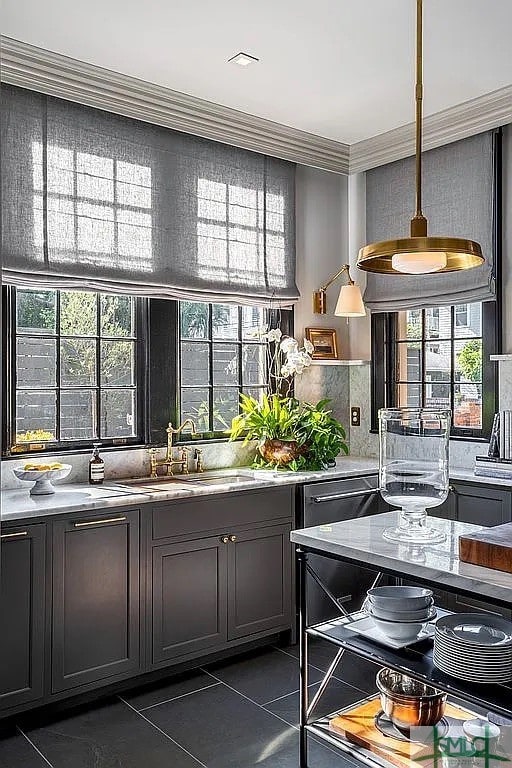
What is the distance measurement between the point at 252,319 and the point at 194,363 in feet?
1.77

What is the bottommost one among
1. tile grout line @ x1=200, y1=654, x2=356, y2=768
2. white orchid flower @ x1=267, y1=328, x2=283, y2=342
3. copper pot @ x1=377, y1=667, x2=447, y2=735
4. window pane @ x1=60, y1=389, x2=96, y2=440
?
tile grout line @ x1=200, y1=654, x2=356, y2=768

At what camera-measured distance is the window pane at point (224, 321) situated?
4258mm

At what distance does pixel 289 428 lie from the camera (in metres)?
4.05

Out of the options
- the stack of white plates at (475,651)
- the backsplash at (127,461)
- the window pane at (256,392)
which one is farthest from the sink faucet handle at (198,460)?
the stack of white plates at (475,651)

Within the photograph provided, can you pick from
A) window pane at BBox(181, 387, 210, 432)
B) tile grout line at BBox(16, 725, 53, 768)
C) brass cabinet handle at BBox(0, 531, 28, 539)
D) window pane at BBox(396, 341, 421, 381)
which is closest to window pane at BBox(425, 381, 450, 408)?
window pane at BBox(396, 341, 421, 381)

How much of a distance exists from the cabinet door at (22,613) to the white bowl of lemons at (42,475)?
0.35 m

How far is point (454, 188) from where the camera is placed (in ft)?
13.7

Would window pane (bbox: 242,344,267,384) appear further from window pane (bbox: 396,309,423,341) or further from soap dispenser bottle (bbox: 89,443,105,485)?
soap dispenser bottle (bbox: 89,443,105,485)

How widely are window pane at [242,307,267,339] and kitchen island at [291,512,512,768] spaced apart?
6.54 feet

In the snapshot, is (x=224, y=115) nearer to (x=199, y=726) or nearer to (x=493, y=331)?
(x=493, y=331)

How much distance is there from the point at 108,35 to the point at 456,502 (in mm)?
2885

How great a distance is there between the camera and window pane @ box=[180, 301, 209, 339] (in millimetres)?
4102

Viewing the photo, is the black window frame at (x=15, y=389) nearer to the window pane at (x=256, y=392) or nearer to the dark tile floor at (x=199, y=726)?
the window pane at (x=256, y=392)

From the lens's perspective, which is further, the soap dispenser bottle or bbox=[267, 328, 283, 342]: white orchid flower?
bbox=[267, 328, 283, 342]: white orchid flower
